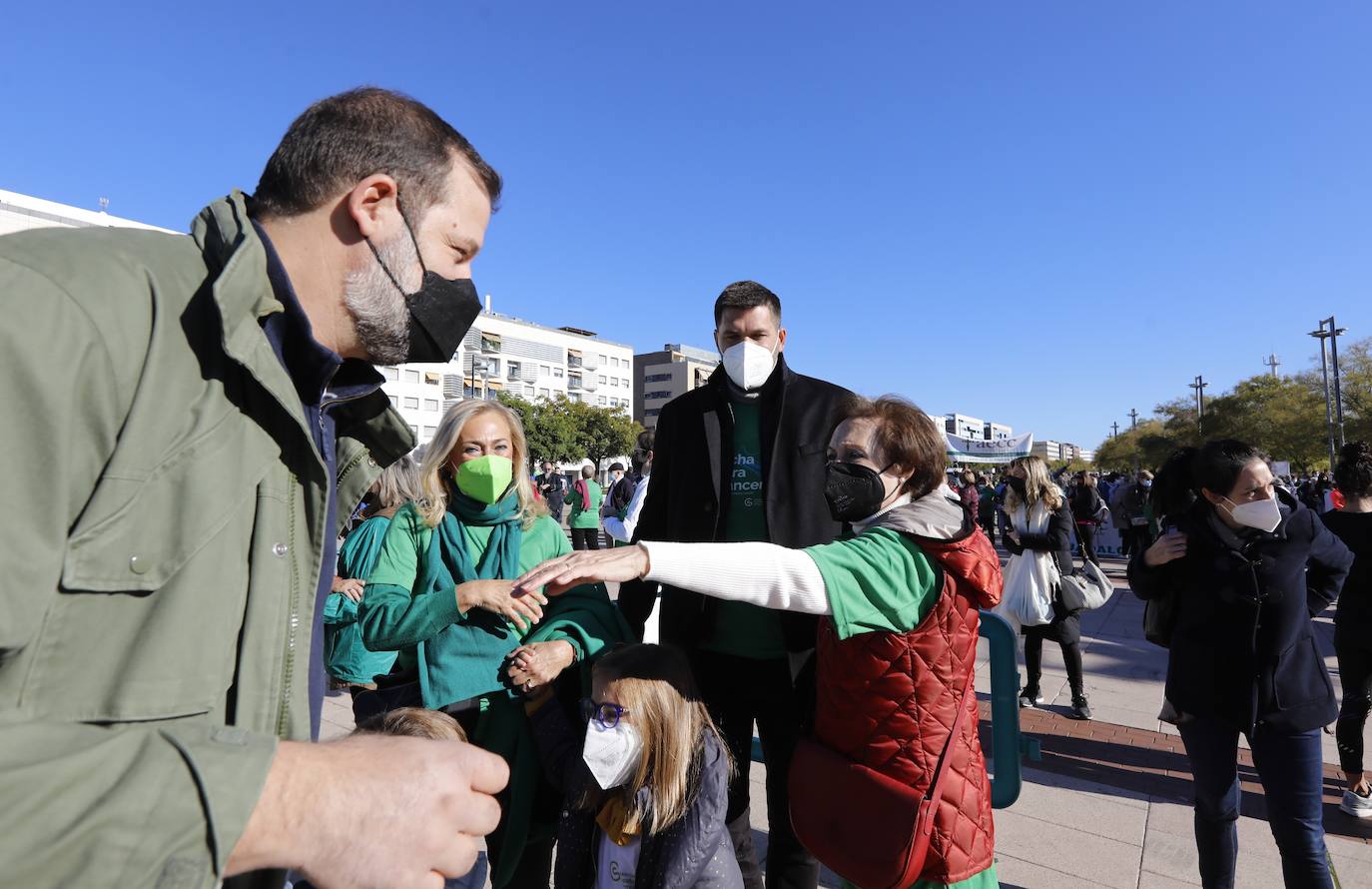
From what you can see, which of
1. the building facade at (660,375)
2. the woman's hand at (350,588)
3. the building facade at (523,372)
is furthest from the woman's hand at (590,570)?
the building facade at (660,375)

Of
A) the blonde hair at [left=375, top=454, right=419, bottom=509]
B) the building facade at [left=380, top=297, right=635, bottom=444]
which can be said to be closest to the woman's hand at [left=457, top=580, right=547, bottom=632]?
the blonde hair at [left=375, top=454, right=419, bottom=509]

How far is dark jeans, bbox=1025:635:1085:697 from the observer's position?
5.88 m

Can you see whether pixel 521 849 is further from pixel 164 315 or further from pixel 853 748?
pixel 164 315

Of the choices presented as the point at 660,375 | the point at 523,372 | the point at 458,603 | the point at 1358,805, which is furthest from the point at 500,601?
the point at 660,375

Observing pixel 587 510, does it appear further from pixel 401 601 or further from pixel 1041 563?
pixel 401 601

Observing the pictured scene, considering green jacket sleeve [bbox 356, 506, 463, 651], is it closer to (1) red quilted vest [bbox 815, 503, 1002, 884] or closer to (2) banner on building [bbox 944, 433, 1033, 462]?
(1) red quilted vest [bbox 815, 503, 1002, 884]

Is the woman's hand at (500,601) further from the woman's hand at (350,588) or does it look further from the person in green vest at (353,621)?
the woman's hand at (350,588)

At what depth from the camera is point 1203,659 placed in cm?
302

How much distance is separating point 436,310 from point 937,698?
1.55m

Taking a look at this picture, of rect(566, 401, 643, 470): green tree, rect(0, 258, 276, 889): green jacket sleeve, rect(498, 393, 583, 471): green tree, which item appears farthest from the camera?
rect(566, 401, 643, 470): green tree

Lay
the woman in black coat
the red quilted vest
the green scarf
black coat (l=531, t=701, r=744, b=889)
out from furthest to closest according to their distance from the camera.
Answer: the woman in black coat → the green scarf → black coat (l=531, t=701, r=744, b=889) → the red quilted vest

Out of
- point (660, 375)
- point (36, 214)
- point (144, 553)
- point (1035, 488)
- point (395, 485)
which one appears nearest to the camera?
point (144, 553)

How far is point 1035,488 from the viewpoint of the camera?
6293 millimetres

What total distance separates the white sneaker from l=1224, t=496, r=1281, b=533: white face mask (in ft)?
7.32
